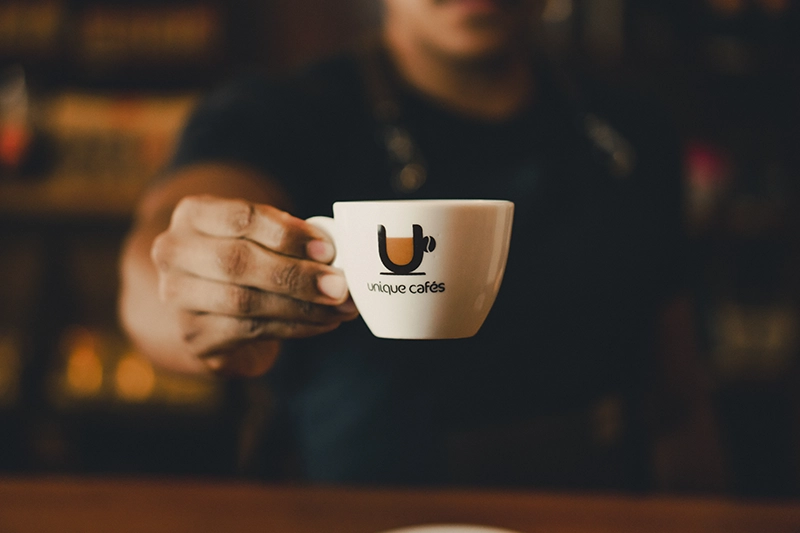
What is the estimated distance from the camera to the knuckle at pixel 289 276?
467mm

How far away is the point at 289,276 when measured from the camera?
47 cm

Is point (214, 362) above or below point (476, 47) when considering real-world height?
below

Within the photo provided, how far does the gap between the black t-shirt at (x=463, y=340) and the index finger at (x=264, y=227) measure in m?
0.49

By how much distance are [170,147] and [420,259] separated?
1.77 meters

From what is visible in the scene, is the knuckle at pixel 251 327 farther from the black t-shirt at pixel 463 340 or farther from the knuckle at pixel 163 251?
the black t-shirt at pixel 463 340

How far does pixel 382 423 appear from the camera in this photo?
3.63 ft

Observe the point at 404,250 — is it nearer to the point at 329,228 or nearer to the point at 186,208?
the point at 329,228

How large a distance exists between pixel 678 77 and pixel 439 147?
123 cm

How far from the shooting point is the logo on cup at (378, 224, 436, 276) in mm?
441

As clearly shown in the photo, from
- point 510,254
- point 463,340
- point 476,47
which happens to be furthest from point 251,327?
point 476,47

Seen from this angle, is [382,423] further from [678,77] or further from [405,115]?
[678,77]

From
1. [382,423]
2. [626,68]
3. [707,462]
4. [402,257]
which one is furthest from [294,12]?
[402,257]

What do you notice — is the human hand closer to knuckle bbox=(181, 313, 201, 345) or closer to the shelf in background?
knuckle bbox=(181, 313, 201, 345)

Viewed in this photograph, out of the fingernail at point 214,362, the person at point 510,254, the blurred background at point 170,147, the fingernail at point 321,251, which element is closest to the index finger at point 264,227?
the fingernail at point 321,251
